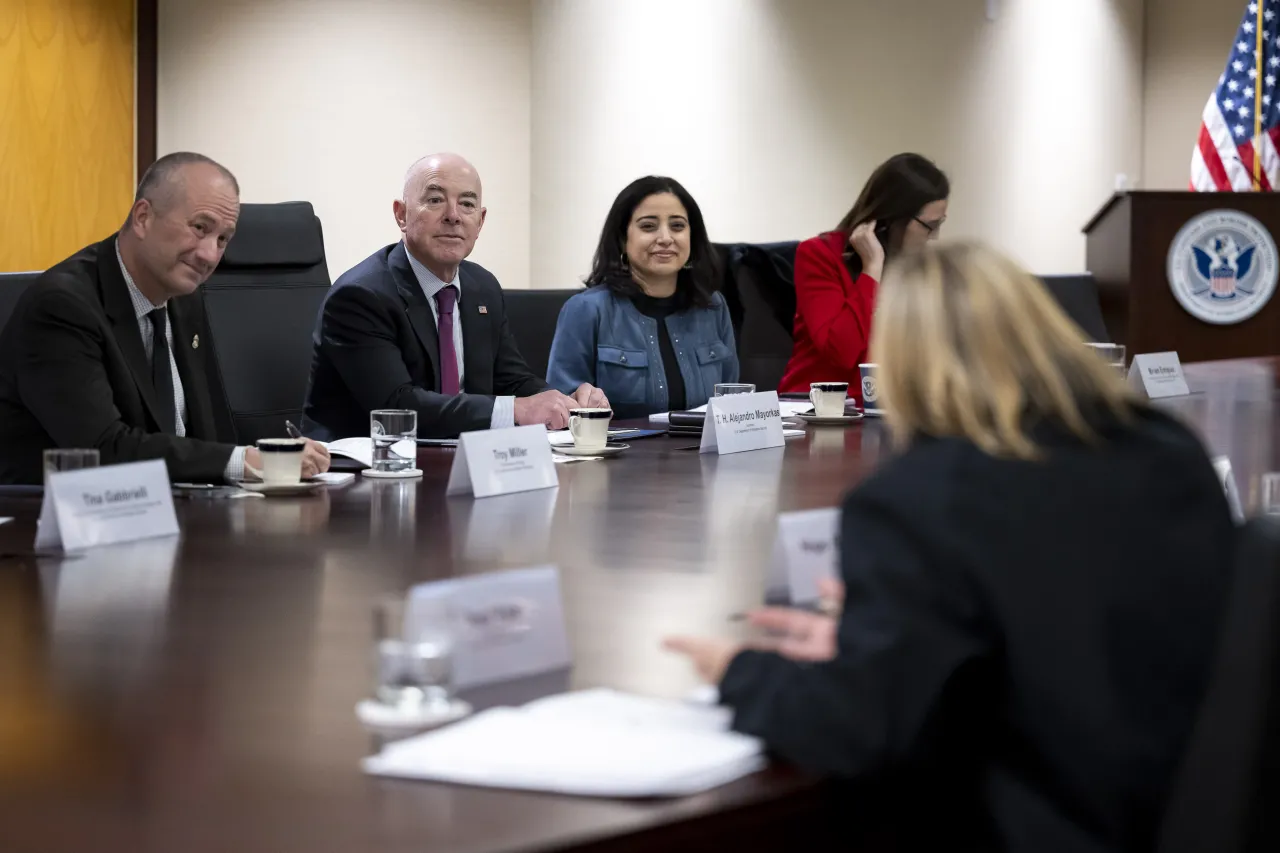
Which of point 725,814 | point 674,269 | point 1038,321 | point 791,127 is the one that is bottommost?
point 725,814

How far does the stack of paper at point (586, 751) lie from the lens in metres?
0.95

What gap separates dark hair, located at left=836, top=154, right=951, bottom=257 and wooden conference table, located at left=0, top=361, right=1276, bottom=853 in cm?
224

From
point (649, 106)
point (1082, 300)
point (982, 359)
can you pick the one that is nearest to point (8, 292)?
point (982, 359)

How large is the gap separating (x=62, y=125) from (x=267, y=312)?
2.56 meters

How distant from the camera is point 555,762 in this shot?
3.19 feet

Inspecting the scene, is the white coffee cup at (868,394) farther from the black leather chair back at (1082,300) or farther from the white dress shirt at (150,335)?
the black leather chair back at (1082,300)

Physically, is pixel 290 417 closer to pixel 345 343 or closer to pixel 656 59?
pixel 345 343

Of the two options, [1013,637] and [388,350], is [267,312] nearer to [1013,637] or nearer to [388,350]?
[388,350]

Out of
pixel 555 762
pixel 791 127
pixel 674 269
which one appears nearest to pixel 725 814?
pixel 555 762

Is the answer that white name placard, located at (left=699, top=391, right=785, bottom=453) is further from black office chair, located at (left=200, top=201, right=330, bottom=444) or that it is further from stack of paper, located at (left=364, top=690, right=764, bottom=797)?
stack of paper, located at (left=364, top=690, right=764, bottom=797)

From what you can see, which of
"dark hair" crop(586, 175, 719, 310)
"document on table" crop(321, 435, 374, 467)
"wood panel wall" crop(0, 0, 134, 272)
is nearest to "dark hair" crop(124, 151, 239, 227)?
"document on table" crop(321, 435, 374, 467)

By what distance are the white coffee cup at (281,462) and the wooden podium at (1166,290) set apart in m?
4.21

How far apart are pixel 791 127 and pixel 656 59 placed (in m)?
0.70

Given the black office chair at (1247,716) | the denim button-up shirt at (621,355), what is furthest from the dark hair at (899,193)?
the black office chair at (1247,716)
